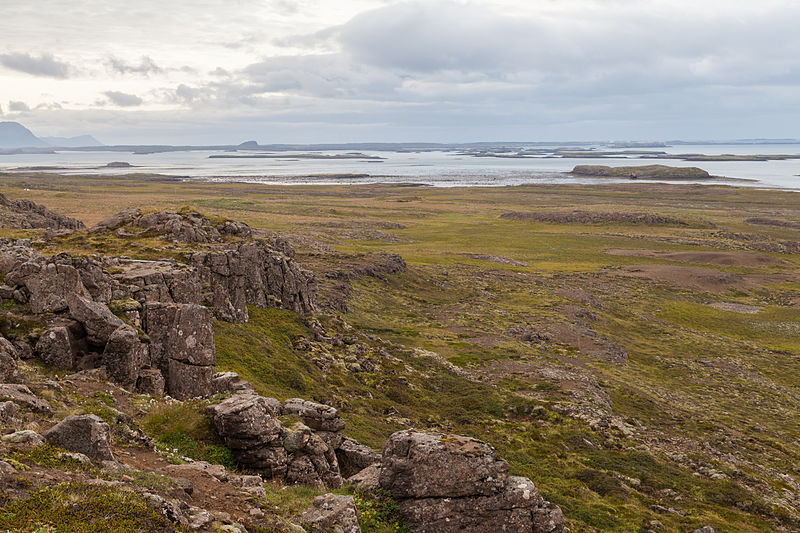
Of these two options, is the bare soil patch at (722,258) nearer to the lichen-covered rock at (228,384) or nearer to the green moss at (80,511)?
the lichen-covered rock at (228,384)

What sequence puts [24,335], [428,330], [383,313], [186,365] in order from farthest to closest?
1. [383,313]
2. [428,330]
3. [186,365]
4. [24,335]

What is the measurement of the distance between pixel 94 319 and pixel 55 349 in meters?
2.03

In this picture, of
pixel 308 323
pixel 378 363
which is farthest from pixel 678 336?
pixel 308 323

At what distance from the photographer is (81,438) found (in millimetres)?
16344

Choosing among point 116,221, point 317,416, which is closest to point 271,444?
point 317,416

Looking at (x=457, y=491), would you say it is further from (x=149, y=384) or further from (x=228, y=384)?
(x=149, y=384)

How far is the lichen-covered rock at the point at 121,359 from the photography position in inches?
966

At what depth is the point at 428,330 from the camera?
62750mm

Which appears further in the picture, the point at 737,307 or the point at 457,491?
the point at 737,307

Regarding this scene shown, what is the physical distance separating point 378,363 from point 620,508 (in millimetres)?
21961

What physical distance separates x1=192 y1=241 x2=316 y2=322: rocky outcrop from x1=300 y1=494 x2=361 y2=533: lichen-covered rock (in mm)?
25954

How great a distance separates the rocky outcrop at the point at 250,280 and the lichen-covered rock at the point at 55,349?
54.2ft

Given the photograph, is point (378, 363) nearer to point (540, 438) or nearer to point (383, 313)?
point (540, 438)

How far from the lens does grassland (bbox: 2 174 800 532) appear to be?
1316 inches
